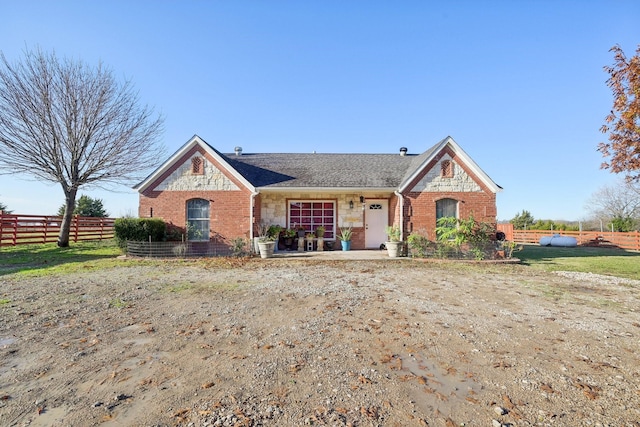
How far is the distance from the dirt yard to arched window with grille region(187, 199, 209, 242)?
22.2 feet

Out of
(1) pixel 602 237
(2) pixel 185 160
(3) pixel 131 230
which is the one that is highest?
(2) pixel 185 160

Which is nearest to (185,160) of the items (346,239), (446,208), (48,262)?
(48,262)

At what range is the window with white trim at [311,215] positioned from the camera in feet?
50.4

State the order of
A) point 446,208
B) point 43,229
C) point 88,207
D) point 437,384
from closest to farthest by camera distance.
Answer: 1. point 437,384
2. point 446,208
3. point 43,229
4. point 88,207

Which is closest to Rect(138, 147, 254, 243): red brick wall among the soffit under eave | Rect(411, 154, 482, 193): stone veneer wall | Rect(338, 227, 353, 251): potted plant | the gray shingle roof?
the soffit under eave

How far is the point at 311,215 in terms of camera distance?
15414mm

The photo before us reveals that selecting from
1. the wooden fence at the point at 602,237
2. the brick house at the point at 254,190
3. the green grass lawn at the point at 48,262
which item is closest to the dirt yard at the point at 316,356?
the green grass lawn at the point at 48,262

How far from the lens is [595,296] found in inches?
268

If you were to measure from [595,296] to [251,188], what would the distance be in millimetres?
12000

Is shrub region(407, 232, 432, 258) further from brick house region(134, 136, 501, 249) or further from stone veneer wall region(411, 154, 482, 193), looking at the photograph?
stone veneer wall region(411, 154, 482, 193)

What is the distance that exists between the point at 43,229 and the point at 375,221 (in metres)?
18.5

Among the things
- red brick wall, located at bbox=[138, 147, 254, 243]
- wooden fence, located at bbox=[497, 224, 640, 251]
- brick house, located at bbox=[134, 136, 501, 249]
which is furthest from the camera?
wooden fence, located at bbox=[497, 224, 640, 251]

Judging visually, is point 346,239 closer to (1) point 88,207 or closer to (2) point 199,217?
(2) point 199,217

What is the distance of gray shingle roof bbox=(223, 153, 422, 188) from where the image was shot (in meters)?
14.7
